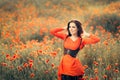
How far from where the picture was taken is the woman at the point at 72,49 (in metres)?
3.83

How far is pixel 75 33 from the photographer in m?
4.01

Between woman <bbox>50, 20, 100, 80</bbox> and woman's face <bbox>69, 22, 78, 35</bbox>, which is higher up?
woman's face <bbox>69, 22, 78, 35</bbox>

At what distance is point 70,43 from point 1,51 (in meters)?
1.33

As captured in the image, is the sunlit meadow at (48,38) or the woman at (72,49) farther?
the sunlit meadow at (48,38)

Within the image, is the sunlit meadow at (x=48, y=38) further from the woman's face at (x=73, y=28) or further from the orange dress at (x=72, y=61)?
the woman's face at (x=73, y=28)

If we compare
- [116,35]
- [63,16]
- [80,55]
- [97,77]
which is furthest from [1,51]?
[63,16]

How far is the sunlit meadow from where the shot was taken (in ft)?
14.0

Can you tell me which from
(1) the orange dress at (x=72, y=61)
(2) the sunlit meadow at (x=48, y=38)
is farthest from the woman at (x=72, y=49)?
(2) the sunlit meadow at (x=48, y=38)

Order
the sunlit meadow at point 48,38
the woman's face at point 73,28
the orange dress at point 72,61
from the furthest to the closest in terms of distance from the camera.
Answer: the sunlit meadow at point 48,38, the woman's face at point 73,28, the orange dress at point 72,61

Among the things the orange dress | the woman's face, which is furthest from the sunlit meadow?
the woman's face

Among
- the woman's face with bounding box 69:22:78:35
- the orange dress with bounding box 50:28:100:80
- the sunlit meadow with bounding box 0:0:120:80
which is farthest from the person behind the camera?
the sunlit meadow with bounding box 0:0:120:80

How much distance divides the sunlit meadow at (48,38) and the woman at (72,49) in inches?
11.8

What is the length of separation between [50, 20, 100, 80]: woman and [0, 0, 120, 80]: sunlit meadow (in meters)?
0.30

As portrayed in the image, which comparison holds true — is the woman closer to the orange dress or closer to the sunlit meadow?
the orange dress
